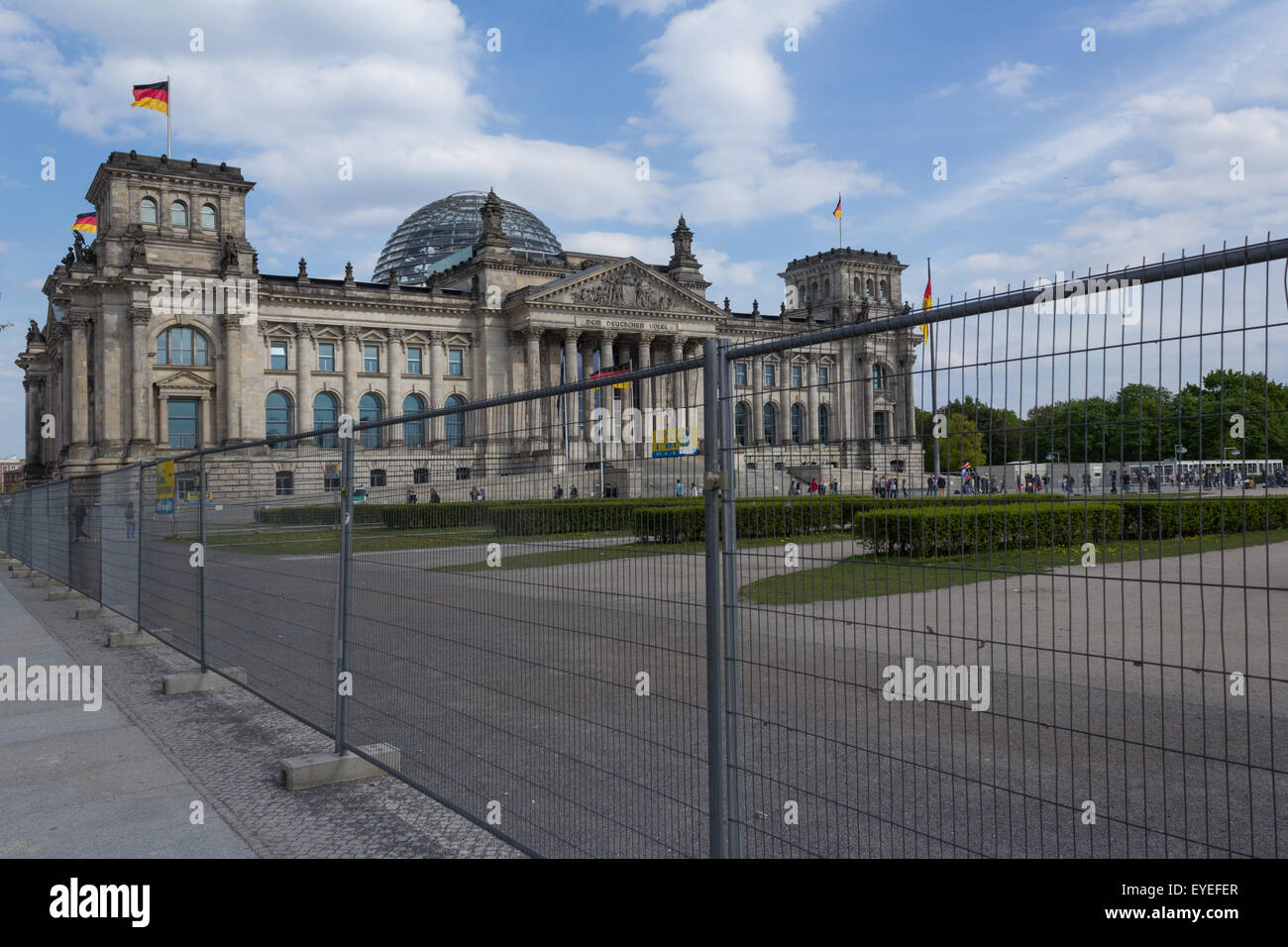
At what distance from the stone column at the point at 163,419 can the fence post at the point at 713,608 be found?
65.1 meters

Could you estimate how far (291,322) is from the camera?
66.8 m

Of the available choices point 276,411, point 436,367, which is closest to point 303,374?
point 276,411

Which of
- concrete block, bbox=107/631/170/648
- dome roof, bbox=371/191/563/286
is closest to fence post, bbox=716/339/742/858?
concrete block, bbox=107/631/170/648

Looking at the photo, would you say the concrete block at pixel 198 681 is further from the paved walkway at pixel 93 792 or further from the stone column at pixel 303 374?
the stone column at pixel 303 374

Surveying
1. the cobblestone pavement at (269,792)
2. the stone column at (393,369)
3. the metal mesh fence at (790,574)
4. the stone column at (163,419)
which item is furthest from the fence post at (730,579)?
the stone column at (393,369)

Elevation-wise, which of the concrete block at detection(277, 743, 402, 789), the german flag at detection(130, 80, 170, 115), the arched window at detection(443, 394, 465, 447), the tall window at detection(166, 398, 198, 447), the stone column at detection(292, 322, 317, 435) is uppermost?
the german flag at detection(130, 80, 170, 115)

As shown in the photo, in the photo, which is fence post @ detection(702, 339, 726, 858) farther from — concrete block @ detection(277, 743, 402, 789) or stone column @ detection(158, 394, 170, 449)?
stone column @ detection(158, 394, 170, 449)

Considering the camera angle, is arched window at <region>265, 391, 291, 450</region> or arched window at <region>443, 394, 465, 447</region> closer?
arched window at <region>443, 394, 465, 447</region>

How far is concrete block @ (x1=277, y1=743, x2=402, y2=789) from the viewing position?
21.4 ft

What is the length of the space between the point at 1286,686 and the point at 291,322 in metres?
67.3

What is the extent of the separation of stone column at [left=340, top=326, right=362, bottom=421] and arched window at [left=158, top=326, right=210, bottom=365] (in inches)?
371

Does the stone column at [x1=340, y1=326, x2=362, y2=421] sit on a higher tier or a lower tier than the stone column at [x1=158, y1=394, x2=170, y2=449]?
higher

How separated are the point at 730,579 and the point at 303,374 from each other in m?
68.1
